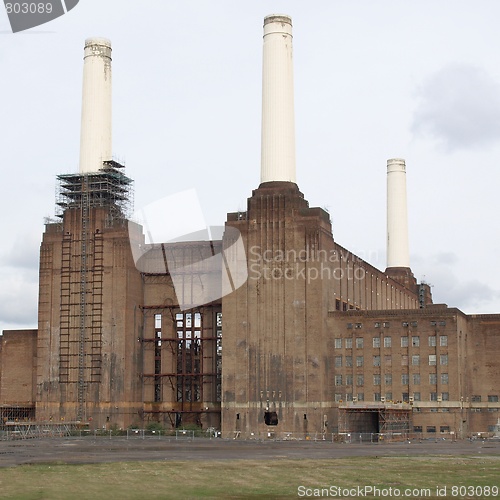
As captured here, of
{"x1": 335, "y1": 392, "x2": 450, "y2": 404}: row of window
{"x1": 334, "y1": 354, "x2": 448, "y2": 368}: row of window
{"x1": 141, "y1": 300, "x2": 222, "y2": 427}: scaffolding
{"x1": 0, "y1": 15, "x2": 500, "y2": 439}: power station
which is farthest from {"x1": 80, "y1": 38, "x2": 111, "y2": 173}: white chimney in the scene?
{"x1": 335, "y1": 392, "x2": 450, "y2": 404}: row of window

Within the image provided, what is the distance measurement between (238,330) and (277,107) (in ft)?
Result: 80.2

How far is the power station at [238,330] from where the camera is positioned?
98.9 meters

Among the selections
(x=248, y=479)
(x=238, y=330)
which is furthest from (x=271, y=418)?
(x=248, y=479)

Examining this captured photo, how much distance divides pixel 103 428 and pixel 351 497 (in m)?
73.3

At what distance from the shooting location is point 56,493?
36.9 m

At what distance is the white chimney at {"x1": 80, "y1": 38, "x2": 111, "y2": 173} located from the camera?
4483 inches

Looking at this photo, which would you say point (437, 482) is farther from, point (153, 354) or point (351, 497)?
point (153, 354)

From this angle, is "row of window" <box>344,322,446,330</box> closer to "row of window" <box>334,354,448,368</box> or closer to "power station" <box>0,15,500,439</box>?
"power station" <box>0,15,500,439</box>

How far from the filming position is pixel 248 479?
42.5 meters

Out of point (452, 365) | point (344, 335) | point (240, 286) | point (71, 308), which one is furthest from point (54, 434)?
point (452, 365)

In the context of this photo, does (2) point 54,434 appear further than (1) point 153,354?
No

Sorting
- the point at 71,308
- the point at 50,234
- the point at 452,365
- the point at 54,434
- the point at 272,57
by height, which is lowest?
the point at 54,434

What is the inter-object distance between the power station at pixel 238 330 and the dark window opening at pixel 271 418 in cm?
11

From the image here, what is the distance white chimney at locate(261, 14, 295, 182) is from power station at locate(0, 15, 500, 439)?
0.53ft
